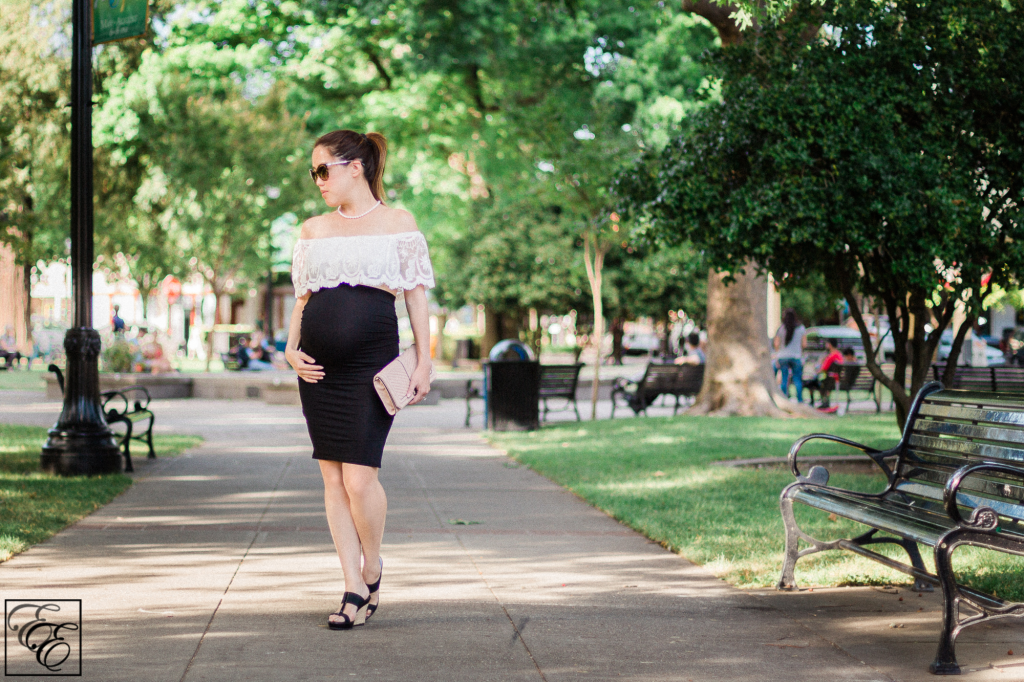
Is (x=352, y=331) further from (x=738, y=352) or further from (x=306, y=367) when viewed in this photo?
(x=738, y=352)

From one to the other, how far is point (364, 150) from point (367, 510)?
1.49m

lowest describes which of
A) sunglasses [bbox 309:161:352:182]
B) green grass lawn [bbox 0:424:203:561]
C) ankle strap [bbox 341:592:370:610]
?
green grass lawn [bbox 0:424:203:561]

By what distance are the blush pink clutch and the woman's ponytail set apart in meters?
0.71

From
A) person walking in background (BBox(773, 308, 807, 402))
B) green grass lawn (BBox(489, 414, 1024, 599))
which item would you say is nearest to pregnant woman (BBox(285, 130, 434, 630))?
green grass lawn (BBox(489, 414, 1024, 599))

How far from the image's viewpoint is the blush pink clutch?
4.43 m

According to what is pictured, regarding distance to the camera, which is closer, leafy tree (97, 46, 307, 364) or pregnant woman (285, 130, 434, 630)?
pregnant woman (285, 130, 434, 630)

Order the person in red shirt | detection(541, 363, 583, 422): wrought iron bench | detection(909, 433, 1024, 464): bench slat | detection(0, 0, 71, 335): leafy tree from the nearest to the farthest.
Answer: detection(909, 433, 1024, 464): bench slat, detection(541, 363, 583, 422): wrought iron bench, the person in red shirt, detection(0, 0, 71, 335): leafy tree

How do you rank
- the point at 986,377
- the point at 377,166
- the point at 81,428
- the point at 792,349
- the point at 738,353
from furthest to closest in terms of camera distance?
the point at 792,349 < the point at 738,353 < the point at 986,377 < the point at 81,428 < the point at 377,166

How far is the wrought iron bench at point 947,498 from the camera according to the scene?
413 centimetres

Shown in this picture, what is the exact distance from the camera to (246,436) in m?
13.4

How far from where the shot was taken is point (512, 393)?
47.1ft

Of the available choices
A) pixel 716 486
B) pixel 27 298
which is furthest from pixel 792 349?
pixel 27 298

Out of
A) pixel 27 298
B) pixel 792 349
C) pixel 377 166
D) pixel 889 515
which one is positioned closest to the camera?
pixel 377 166

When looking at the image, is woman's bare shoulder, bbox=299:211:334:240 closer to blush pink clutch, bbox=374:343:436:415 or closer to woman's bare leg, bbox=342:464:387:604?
blush pink clutch, bbox=374:343:436:415
